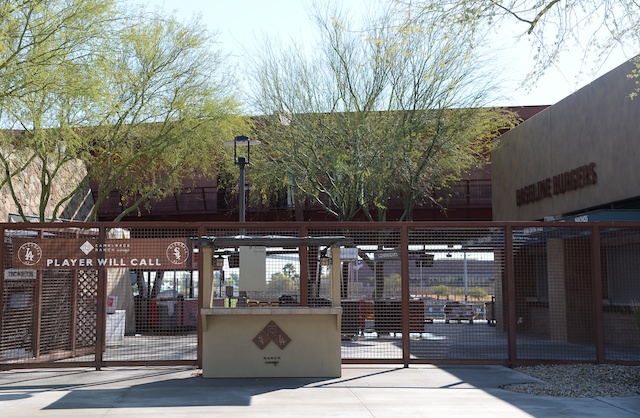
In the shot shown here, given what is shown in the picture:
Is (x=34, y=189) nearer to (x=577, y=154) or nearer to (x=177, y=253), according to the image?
(x=177, y=253)

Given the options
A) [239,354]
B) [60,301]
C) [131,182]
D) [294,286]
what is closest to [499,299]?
[294,286]

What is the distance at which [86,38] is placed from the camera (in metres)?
15.4

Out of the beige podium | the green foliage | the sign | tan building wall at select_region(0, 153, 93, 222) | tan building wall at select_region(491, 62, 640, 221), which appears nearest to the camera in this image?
the beige podium

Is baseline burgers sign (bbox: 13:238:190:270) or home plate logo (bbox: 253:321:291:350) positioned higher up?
baseline burgers sign (bbox: 13:238:190:270)

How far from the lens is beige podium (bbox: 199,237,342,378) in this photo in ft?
40.1

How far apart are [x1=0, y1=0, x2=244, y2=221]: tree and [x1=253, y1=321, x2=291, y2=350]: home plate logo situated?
6.03 m

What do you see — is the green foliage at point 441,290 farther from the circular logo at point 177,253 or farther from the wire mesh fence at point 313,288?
the circular logo at point 177,253

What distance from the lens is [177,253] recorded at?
13172mm

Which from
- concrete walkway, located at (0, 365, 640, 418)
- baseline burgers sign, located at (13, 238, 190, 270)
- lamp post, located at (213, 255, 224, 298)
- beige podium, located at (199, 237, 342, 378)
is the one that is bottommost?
concrete walkway, located at (0, 365, 640, 418)

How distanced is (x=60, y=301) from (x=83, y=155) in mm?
7066

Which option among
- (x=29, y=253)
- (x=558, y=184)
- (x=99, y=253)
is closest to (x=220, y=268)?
(x=99, y=253)

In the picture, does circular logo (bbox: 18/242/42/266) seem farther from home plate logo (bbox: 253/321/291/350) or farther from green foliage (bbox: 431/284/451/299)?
green foliage (bbox: 431/284/451/299)

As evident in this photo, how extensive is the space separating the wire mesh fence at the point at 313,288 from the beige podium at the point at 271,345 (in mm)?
450

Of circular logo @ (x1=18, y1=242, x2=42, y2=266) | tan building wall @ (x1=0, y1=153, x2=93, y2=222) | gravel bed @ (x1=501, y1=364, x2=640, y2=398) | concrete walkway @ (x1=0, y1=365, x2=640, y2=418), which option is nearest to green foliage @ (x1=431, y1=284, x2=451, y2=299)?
concrete walkway @ (x1=0, y1=365, x2=640, y2=418)
